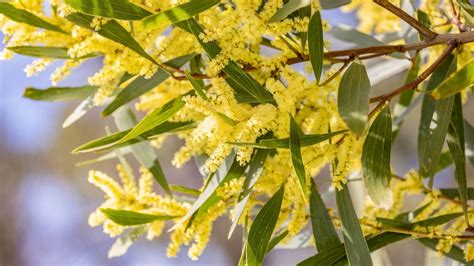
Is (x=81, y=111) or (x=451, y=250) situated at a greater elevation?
(x=81, y=111)

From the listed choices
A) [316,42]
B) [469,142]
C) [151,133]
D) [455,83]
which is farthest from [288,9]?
[469,142]

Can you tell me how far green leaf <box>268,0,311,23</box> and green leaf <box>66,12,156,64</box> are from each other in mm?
170

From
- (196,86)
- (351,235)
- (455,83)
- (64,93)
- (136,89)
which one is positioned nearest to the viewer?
(455,83)

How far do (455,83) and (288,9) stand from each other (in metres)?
0.19

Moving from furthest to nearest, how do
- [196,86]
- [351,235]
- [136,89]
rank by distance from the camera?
[136,89] < [351,235] < [196,86]

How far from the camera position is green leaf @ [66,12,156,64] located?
0.73 metres

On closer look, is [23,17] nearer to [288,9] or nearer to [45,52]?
[45,52]

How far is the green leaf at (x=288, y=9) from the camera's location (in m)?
0.63

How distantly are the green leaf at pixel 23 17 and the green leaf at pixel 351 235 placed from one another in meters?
0.44

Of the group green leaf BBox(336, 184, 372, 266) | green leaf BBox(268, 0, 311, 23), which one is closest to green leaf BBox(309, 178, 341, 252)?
green leaf BBox(336, 184, 372, 266)

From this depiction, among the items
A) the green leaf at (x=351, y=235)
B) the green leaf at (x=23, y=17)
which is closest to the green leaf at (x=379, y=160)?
the green leaf at (x=351, y=235)

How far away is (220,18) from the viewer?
760 millimetres

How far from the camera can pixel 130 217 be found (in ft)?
2.87

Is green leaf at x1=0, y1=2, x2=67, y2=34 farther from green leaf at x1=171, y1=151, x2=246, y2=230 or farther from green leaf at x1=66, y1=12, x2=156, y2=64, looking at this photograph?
green leaf at x1=171, y1=151, x2=246, y2=230
